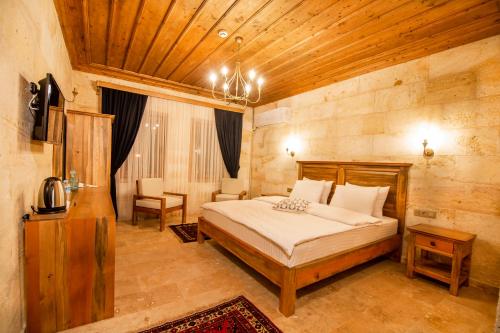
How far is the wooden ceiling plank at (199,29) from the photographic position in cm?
215

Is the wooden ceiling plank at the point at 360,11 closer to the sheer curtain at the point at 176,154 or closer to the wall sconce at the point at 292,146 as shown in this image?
the wall sconce at the point at 292,146

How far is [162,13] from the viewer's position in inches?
90.9

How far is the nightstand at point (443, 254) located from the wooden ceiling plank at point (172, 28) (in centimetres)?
327

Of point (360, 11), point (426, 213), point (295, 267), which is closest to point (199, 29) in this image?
point (360, 11)

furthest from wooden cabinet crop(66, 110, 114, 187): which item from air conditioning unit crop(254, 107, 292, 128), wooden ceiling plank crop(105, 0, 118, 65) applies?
air conditioning unit crop(254, 107, 292, 128)

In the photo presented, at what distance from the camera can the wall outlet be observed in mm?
2775

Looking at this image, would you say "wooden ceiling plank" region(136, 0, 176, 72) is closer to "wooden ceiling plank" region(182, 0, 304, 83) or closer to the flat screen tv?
"wooden ceiling plank" region(182, 0, 304, 83)

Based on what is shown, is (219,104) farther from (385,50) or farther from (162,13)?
(385,50)

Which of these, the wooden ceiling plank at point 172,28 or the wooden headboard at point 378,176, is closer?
the wooden ceiling plank at point 172,28

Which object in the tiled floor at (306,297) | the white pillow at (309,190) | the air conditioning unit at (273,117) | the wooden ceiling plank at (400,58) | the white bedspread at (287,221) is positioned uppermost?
the wooden ceiling plank at (400,58)

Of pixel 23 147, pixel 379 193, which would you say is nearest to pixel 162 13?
pixel 23 147

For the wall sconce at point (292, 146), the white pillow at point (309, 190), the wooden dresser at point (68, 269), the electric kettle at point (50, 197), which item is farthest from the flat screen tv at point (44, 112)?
the wall sconce at point (292, 146)

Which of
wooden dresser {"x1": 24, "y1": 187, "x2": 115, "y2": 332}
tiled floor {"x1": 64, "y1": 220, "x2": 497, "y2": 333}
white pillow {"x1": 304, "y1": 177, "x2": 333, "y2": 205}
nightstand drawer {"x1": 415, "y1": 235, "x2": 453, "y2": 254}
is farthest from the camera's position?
white pillow {"x1": 304, "y1": 177, "x2": 333, "y2": 205}

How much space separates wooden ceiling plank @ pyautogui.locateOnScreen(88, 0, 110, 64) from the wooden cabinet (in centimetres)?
87
